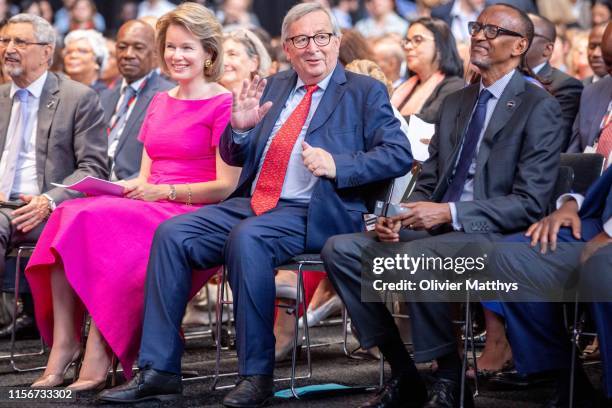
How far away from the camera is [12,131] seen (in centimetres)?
543

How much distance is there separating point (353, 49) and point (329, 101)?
6.65ft

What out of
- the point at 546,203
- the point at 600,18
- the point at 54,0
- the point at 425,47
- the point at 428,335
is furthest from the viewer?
the point at 54,0

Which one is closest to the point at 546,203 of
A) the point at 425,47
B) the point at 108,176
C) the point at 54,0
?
the point at 108,176

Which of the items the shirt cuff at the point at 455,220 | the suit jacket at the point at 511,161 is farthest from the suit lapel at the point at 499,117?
the shirt cuff at the point at 455,220

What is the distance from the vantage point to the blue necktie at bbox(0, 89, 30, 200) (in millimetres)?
5352

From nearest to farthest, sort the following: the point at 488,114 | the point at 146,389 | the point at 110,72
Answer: the point at 146,389 → the point at 488,114 → the point at 110,72

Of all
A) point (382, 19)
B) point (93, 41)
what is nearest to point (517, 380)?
point (93, 41)

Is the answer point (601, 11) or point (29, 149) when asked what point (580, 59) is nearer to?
point (601, 11)

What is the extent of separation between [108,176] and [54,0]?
8114 millimetres

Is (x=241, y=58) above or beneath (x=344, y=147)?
above

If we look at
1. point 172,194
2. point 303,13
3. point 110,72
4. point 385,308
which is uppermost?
point 303,13

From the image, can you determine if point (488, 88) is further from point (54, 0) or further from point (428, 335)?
point (54, 0)

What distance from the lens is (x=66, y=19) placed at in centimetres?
1254

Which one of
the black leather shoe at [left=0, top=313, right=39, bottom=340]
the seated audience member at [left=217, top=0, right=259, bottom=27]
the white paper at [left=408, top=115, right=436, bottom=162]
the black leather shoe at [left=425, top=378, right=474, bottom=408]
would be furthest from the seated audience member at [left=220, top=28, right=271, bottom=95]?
the seated audience member at [left=217, top=0, right=259, bottom=27]
